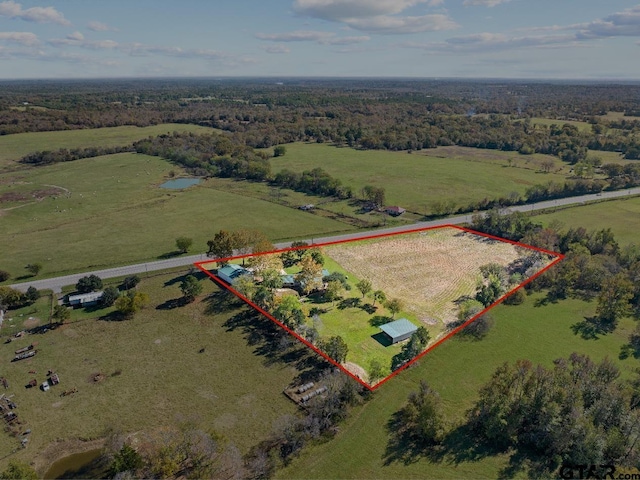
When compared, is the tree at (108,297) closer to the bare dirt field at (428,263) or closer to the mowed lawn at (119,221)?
the mowed lawn at (119,221)

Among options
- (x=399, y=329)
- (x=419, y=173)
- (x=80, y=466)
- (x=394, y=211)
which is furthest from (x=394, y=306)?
(x=419, y=173)

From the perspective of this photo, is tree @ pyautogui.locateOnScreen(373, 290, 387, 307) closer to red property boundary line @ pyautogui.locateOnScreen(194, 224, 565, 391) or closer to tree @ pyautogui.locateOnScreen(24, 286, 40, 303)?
red property boundary line @ pyautogui.locateOnScreen(194, 224, 565, 391)

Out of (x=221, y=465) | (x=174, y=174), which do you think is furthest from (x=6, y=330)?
(x=174, y=174)

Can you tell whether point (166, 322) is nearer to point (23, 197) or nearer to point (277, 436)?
point (277, 436)

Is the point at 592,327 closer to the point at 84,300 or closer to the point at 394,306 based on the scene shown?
the point at 394,306

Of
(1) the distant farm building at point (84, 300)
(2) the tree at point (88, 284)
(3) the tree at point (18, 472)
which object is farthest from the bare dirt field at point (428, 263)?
(3) the tree at point (18, 472)

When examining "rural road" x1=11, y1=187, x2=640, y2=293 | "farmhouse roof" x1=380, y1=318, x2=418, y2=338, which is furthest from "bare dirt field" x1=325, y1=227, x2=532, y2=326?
"rural road" x1=11, y1=187, x2=640, y2=293
